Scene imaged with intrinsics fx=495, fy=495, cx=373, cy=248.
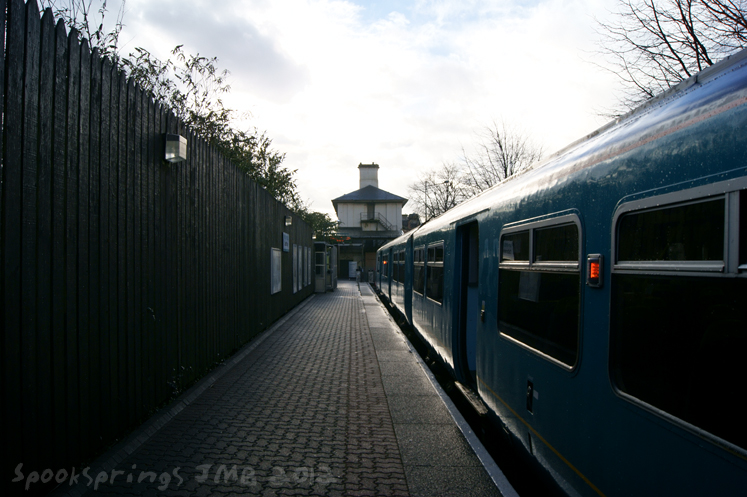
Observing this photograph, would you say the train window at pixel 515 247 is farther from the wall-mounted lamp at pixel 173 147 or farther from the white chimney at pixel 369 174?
Result: the white chimney at pixel 369 174

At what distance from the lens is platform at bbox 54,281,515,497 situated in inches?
146

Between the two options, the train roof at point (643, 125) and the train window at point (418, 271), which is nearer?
the train roof at point (643, 125)

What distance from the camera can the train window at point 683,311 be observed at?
1.85m

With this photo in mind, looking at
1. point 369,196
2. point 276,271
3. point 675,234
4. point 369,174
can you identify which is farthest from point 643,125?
point 369,174

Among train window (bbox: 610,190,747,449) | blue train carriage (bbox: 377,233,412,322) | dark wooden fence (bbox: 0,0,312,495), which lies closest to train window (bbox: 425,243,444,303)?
blue train carriage (bbox: 377,233,412,322)

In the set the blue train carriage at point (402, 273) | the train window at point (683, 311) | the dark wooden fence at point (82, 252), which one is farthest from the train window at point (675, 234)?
the blue train carriage at point (402, 273)

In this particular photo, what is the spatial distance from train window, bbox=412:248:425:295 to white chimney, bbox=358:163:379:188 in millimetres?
47135

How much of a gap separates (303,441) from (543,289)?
264cm

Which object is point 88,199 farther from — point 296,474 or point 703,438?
point 703,438

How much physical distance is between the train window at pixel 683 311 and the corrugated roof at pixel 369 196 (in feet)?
168

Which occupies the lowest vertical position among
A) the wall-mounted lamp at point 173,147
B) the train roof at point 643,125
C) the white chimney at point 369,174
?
the train roof at point 643,125

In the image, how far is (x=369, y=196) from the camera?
54.4 meters

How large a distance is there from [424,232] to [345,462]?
20.7 feet

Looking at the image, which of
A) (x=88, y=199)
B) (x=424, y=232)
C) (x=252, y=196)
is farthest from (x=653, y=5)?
(x=88, y=199)
